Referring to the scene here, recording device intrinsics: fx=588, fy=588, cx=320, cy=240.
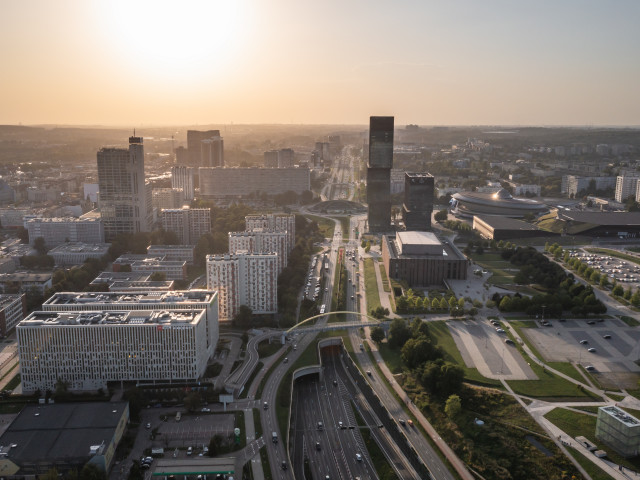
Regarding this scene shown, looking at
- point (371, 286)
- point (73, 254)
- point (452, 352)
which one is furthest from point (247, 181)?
point (452, 352)

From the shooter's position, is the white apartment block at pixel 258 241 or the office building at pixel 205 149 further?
the office building at pixel 205 149

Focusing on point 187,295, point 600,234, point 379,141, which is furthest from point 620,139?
point 187,295

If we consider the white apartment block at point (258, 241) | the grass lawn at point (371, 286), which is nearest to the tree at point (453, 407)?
the grass lawn at point (371, 286)

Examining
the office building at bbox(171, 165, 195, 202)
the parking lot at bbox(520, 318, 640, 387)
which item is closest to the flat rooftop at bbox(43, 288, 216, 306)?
the parking lot at bbox(520, 318, 640, 387)

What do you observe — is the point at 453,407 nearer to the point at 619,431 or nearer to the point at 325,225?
the point at 619,431

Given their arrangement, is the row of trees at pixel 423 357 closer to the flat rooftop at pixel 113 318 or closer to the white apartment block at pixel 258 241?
the flat rooftop at pixel 113 318

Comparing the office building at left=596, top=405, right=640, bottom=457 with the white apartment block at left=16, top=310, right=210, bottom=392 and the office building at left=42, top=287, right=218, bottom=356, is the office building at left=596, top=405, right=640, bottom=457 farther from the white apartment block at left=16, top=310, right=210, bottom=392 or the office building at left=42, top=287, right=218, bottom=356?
the office building at left=42, top=287, right=218, bottom=356

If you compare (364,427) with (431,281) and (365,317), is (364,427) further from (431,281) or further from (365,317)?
(431,281)
